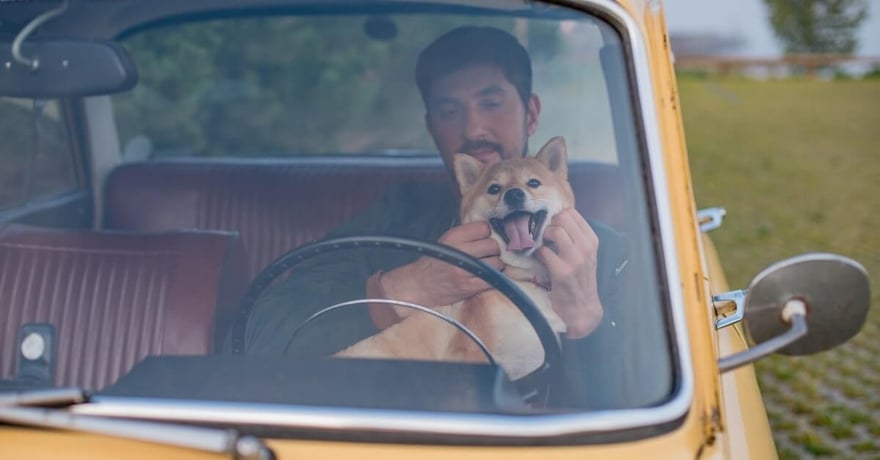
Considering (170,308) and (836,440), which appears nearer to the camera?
(170,308)

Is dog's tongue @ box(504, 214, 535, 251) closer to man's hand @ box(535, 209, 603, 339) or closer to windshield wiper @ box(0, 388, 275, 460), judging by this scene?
man's hand @ box(535, 209, 603, 339)

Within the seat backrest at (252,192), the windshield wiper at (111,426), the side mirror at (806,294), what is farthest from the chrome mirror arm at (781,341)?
the seat backrest at (252,192)

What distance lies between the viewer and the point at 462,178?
2.13m

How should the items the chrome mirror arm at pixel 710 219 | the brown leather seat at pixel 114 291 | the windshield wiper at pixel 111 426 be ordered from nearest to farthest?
the windshield wiper at pixel 111 426 < the brown leather seat at pixel 114 291 < the chrome mirror arm at pixel 710 219

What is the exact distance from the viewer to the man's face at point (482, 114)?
2186 mm

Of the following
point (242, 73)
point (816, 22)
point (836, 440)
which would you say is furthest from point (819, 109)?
point (816, 22)

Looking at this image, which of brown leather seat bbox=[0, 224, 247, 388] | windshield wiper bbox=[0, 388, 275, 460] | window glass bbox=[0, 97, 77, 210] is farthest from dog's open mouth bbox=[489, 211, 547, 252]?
window glass bbox=[0, 97, 77, 210]

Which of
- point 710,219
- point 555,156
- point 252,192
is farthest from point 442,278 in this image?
point 252,192

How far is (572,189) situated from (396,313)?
0.39 m

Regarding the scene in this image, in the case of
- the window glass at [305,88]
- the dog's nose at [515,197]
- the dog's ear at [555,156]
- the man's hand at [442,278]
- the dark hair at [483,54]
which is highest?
the window glass at [305,88]

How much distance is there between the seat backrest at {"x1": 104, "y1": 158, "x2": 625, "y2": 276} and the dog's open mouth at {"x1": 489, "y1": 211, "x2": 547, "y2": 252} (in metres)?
1.19

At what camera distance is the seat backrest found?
128 inches

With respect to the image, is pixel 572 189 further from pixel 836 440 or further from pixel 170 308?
pixel 836 440

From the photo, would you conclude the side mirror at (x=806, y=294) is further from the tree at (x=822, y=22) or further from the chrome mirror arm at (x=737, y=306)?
the tree at (x=822, y=22)
